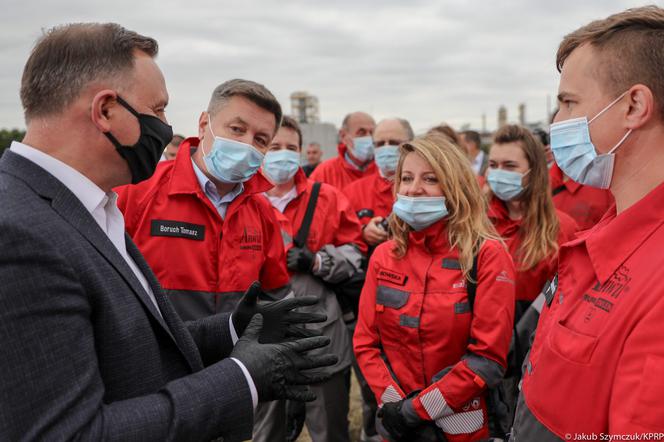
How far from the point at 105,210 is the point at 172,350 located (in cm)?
53

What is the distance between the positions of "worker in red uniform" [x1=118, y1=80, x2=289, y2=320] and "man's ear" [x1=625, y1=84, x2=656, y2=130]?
202 cm

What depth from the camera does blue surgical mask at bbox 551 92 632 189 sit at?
1.58 meters

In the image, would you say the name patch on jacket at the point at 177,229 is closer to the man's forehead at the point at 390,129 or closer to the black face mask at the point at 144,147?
the black face mask at the point at 144,147

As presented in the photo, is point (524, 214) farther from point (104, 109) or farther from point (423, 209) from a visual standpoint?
point (104, 109)

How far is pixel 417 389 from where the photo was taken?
8.67 ft

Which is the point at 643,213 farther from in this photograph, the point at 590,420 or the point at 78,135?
the point at 78,135

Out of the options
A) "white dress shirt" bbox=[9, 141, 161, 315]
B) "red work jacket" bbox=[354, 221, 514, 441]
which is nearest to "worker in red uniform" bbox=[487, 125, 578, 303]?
"red work jacket" bbox=[354, 221, 514, 441]

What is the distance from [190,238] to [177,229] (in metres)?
0.09

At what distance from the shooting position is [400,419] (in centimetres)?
255

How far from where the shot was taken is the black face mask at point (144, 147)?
1.57 m

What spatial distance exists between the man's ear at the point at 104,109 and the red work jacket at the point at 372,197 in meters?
3.40

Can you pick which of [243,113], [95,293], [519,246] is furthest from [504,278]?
[95,293]

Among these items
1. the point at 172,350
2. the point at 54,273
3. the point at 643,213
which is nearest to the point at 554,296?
the point at 643,213

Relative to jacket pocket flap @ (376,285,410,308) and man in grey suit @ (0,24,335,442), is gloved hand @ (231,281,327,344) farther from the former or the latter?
jacket pocket flap @ (376,285,410,308)
